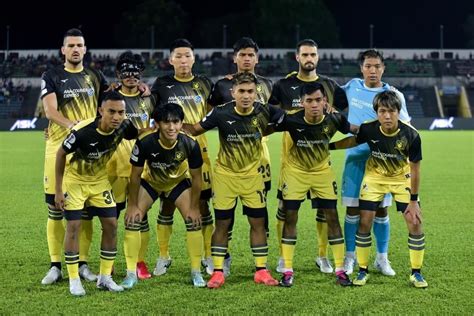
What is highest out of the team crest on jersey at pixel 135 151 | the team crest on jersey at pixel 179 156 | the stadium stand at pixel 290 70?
the stadium stand at pixel 290 70

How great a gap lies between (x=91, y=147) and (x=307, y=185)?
2052 millimetres

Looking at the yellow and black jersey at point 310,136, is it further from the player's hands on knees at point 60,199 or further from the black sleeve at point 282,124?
the player's hands on knees at point 60,199

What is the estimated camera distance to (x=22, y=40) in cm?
6488

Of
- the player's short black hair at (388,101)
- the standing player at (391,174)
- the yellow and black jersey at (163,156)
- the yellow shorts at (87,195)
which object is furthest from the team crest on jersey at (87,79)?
the player's short black hair at (388,101)

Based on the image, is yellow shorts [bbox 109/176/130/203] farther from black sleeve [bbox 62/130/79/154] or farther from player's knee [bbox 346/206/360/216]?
player's knee [bbox 346/206/360/216]

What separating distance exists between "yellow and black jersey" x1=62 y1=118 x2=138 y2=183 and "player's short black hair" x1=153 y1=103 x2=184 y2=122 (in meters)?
0.31

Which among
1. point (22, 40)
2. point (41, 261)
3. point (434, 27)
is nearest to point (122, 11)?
point (22, 40)

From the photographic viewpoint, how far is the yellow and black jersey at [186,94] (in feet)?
22.0

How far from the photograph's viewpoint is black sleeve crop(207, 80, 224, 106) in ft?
22.3

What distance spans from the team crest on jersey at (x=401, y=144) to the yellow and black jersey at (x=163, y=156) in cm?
181

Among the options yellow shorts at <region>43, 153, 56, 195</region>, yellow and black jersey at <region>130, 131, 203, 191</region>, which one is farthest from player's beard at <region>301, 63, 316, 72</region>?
yellow shorts at <region>43, 153, 56, 195</region>

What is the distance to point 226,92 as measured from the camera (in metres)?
6.75

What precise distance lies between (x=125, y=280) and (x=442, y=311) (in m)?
2.80

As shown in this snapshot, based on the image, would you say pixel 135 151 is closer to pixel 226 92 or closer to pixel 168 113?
pixel 168 113
